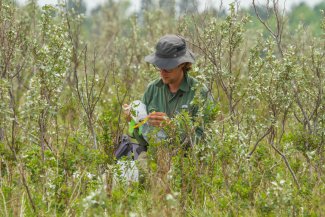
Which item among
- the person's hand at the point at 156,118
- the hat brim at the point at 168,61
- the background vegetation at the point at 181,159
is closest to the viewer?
the background vegetation at the point at 181,159

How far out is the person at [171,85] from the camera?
607cm

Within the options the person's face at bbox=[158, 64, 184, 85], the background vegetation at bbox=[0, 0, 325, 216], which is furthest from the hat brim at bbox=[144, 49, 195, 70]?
the background vegetation at bbox=[0, 0, 325, 216]

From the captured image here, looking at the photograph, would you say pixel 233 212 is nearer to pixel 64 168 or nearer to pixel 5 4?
pixel 64 168

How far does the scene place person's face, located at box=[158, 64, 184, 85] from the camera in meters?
6.19

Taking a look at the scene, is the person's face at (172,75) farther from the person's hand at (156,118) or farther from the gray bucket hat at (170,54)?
the person's hand at (156,118)

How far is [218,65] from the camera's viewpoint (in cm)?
668

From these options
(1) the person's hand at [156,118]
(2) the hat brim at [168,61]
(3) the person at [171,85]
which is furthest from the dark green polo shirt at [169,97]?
(1) the person's hand at [156,118]

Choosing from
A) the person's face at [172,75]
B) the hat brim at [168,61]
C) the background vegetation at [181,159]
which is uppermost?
the hat brim at [168,61]

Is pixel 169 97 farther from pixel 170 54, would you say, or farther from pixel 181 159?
pixel 181 159

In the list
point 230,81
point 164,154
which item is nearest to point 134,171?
point 164,154

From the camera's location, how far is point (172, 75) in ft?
20.4

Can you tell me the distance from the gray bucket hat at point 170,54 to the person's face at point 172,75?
105 mm

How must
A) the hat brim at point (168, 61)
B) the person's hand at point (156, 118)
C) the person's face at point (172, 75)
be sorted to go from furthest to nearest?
the person's face at point (172, 75)
the hat brim at point (168, 61)
the person's hand at point (156, 118)

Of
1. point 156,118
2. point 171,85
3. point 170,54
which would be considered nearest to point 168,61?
point 170,54
